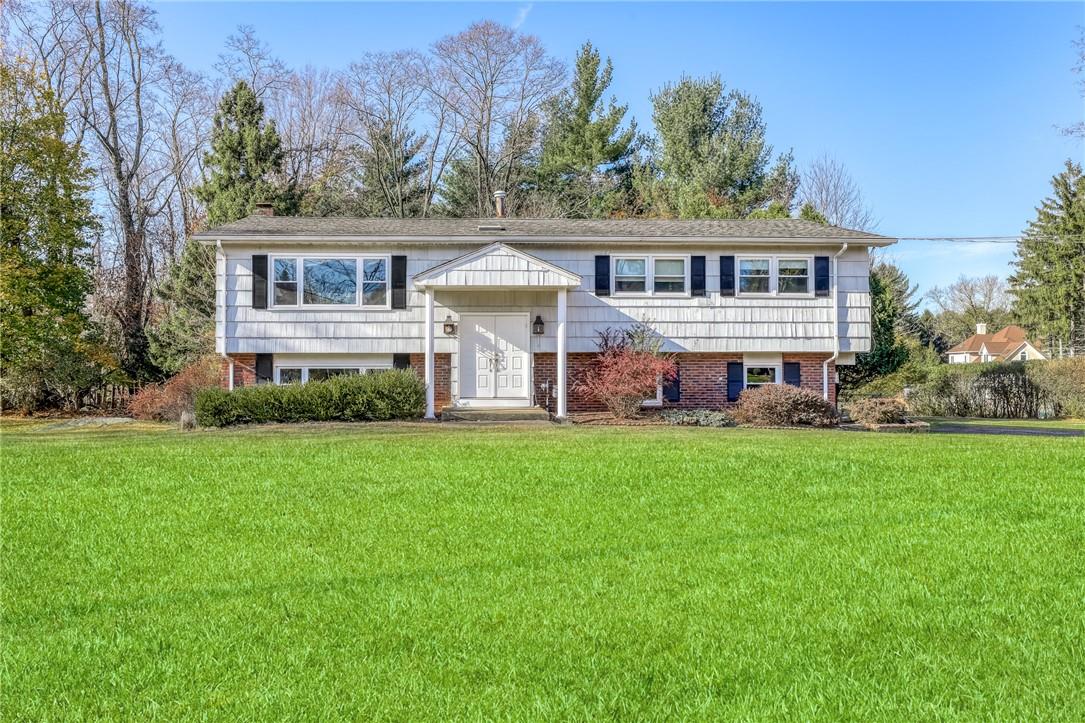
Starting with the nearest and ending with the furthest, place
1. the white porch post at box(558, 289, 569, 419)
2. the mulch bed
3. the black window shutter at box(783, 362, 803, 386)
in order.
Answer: the mulch bed
the white porch post at box(558, 289, 569, 419)
the black window shutter at box(783, 362, 803, 386)

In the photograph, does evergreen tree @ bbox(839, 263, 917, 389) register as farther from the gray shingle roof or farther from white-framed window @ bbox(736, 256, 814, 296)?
white-framed window @ bbox(736, 256, 814, 296)

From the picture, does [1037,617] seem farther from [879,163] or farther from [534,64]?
[534,64]

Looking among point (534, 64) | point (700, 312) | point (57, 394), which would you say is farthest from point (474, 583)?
point (534, 64)

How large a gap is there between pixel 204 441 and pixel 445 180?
2377cm

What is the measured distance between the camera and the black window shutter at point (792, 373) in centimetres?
1873

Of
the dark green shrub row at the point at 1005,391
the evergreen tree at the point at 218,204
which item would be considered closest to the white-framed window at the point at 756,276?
the dark green shrub row at the point at 1005,391

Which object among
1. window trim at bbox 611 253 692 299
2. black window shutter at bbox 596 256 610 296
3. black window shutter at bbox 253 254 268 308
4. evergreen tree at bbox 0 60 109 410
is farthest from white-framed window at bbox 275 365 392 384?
evergreen tree at bbox 0 60 109 410

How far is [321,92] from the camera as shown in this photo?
113ft

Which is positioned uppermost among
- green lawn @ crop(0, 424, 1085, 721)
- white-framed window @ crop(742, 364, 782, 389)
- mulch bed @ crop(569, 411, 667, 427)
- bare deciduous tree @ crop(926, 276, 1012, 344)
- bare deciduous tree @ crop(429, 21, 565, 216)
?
bare deciduous tree @ crop(429, 21, 565, 216)

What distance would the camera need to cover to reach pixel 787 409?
1603 cm

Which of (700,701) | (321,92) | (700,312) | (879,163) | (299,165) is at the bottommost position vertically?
(700,701)

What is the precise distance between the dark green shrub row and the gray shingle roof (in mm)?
10150

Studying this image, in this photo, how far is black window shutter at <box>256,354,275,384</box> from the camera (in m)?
17.8

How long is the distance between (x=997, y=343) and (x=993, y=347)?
0.55 meters
